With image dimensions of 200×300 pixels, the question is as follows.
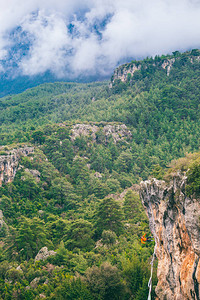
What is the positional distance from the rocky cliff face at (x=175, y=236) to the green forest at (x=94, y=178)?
4.47 feet

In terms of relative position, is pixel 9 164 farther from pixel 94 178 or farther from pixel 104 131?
pixel 104 131

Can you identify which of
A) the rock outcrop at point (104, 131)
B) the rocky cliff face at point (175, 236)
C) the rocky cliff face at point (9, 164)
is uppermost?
the rock outcrop at point (104, 131)

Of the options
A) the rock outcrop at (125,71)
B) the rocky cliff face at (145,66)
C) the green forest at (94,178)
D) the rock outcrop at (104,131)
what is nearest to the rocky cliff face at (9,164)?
the green forest at (94,178)

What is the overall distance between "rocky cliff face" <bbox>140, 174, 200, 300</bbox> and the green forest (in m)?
1.36

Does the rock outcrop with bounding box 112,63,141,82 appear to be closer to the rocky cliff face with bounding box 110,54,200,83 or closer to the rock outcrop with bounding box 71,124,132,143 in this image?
the rocky cliff face with bounding box 110,54,200,83

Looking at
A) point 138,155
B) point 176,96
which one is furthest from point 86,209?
point 176,96

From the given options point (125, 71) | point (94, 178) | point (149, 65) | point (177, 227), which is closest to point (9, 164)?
point (94, 178)

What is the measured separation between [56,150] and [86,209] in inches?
993

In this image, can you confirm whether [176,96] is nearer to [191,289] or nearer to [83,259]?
[83,259]

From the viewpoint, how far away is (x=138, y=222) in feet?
136

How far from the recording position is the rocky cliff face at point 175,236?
52.5ft

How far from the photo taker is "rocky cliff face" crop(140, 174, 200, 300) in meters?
16.0

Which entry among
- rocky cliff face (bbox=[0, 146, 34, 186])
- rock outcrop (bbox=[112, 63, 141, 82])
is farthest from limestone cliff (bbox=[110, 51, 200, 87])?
rocky cliff face (bbox=[0, 146, 34, 186])

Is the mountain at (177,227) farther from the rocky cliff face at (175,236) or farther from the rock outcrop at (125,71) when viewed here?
the rock outcrop at (125,71)
